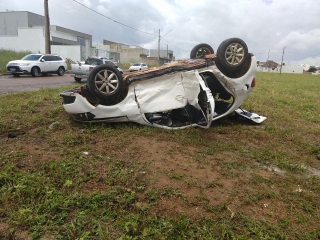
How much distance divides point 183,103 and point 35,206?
3.06 meters

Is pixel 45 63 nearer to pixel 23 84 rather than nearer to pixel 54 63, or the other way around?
pixel 54 63

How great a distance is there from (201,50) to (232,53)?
4.76 ft

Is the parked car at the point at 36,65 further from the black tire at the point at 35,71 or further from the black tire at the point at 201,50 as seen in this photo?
the black tire at the point at 201,50

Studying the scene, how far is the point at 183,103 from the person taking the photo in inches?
185

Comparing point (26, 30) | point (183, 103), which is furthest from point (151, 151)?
point (26, 30)

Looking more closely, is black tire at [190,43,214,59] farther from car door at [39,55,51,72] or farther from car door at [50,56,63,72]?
car door at [50,56,63,72]

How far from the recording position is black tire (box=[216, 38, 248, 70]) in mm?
4785

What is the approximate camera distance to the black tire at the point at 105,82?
4324 millimetres

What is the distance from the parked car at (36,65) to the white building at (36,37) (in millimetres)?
13707

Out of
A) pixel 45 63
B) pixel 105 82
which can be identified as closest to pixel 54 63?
pixel 45 63

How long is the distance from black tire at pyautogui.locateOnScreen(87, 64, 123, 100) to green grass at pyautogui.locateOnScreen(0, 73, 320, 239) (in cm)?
65

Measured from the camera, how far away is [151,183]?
2.84 meters

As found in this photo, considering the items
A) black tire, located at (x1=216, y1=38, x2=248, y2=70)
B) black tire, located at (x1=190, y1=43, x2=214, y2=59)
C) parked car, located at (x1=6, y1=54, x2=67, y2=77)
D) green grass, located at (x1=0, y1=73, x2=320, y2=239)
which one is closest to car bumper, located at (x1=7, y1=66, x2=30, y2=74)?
parked car, located at (x1=6, y1=54, x2=67, y2=77)

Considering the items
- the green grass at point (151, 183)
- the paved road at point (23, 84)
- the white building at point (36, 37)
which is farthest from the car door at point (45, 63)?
the white building at point (36, 37)
